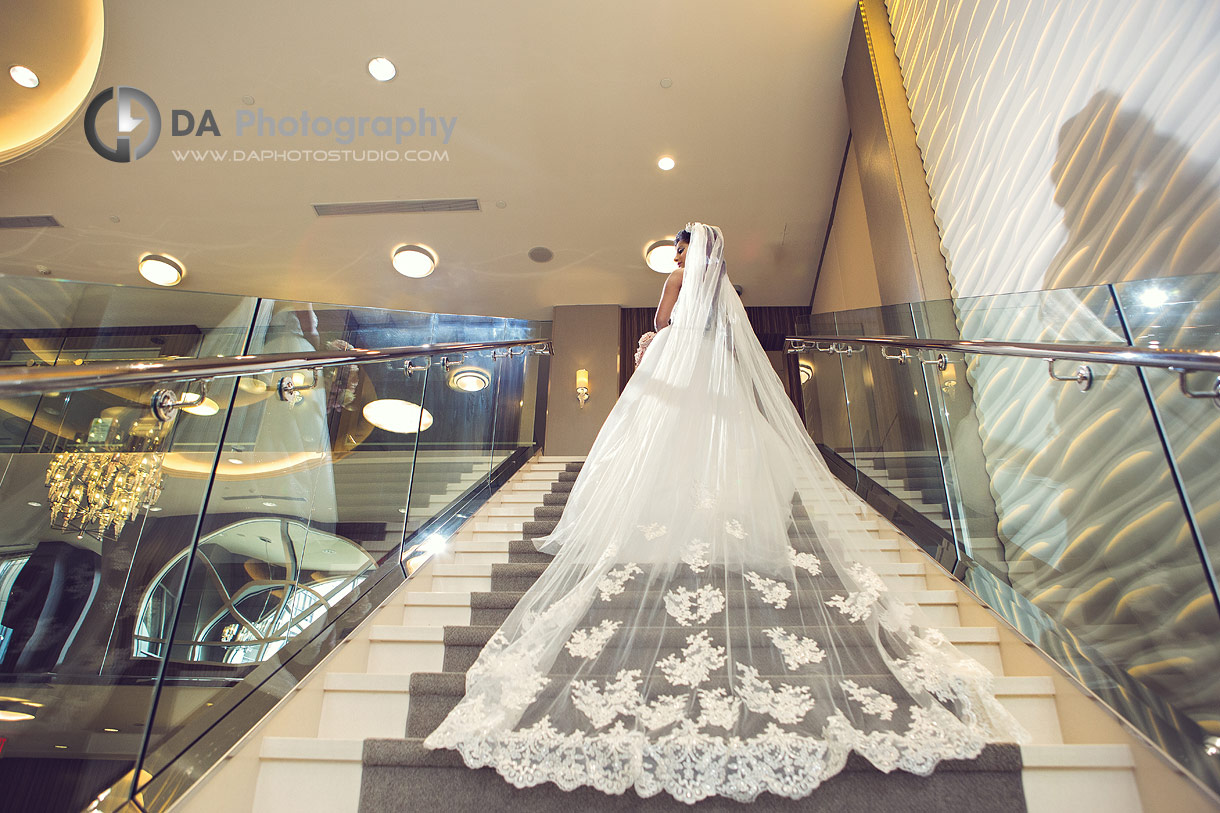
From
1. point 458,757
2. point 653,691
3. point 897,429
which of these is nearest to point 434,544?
point 458,757

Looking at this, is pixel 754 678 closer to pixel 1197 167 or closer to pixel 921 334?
pixel 1197 167

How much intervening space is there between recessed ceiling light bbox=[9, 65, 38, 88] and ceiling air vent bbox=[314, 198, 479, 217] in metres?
2.38

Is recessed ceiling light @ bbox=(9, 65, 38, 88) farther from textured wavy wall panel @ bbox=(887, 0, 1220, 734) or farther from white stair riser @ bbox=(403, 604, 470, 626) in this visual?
textured wavy wall panel @ bbox=(887, 0, 1220, 734)

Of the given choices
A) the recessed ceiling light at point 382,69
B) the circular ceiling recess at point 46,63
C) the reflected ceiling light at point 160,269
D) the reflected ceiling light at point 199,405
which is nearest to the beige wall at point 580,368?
the recessed ceiling light at point 382,69

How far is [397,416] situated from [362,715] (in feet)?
5.57

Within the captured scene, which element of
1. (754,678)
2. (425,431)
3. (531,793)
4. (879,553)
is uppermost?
(425,431)

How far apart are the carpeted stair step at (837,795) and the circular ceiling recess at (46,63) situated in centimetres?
636

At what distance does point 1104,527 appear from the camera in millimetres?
2111

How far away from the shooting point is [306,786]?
184cm

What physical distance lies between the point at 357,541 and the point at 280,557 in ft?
1.34

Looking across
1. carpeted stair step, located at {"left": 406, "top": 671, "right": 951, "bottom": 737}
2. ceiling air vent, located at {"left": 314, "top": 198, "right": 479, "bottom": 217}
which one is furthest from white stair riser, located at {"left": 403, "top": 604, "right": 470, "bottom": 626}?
ceiling air vent, located at {"left": 314, "top": 198, "right": 479, "bottom": 217}

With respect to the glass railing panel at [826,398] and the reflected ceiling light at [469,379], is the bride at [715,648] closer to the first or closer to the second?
the reflected ceiling light at [469,379]

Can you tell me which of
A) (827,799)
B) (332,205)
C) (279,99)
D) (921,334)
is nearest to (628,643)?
(827,799)

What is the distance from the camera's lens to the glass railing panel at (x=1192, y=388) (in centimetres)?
165
